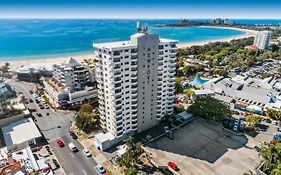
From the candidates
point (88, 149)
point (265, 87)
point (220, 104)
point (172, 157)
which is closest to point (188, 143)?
point (172, 157)

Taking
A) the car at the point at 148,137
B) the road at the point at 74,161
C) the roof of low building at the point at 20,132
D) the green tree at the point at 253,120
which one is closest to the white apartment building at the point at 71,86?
the roof of low building at the point at 20,132

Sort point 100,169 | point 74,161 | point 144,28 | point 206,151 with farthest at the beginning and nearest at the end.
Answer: point 144,28
point 206,151
point 74,161
point 100,169

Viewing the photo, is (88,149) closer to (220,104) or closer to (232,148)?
(232,148)

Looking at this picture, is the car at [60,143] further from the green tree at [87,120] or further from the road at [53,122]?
the green tree at [87,120]

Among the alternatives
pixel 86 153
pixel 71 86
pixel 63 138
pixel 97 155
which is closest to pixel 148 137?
pixel 97 155

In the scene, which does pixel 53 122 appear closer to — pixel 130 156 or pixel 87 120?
pixel 87 120

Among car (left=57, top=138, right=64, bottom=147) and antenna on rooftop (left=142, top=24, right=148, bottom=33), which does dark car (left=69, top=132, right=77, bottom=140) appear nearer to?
car (left=57, top=138, right=64, bottom=147)
